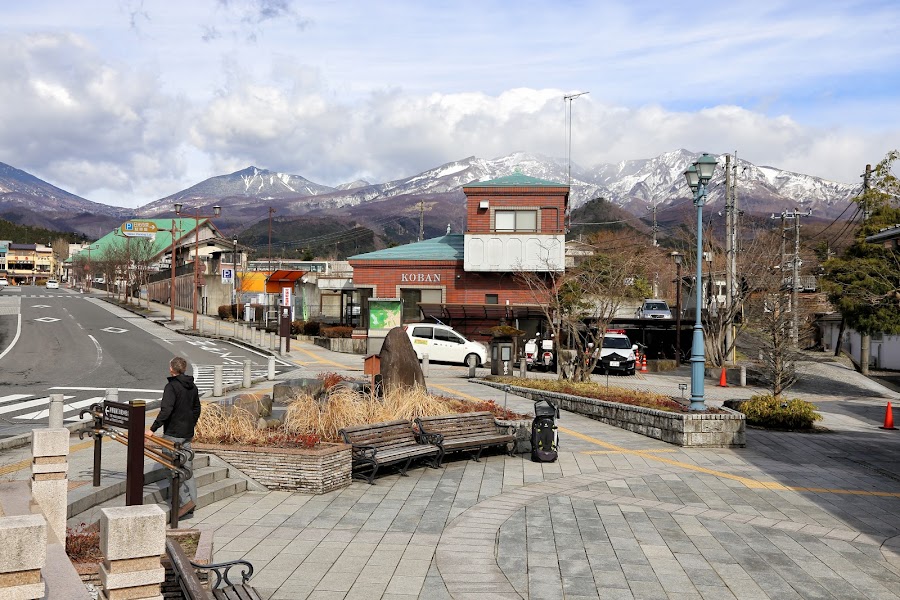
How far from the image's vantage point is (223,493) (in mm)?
11016

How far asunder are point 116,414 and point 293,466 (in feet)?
10.7

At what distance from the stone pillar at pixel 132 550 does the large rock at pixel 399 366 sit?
11939 mm

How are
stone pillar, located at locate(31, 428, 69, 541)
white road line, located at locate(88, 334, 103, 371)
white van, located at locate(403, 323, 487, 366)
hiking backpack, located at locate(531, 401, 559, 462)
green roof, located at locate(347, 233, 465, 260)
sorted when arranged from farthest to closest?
1. green roof, located at locate(347, 233, 465, 260)
2. white van, located at locate(403, 323, 487, 366)
3. white road line, located at locate(88, 334, 103, 371)
4. hiking backpack, located at locate(531, 401, 559, 462)
5. stone pillar, located at locate(31, 428, 69, 541)

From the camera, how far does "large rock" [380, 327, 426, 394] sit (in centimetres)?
1719

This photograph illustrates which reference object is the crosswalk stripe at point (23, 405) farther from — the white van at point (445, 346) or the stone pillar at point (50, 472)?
the white van at point (445, 346)

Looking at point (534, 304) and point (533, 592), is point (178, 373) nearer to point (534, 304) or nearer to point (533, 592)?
point (533, 592)

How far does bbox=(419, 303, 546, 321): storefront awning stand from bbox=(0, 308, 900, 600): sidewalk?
27.3 meters

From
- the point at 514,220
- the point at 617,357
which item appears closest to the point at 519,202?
the point at 514,220

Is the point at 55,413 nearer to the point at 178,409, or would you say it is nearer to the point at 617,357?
the point at 178,409

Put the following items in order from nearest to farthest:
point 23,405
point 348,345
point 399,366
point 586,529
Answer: point 586,529
point 399,366
point 23,405
point 348,345

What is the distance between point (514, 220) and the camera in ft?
146

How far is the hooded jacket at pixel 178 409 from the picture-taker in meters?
9.99

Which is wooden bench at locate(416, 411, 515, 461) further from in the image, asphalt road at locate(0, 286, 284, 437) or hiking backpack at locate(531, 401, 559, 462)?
asphalt road at locate(0, 286, 284, 437)

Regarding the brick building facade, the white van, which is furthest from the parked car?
the white van
